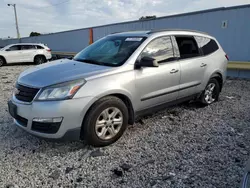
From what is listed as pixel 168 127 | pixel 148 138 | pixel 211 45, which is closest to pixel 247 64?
pixel 211 45

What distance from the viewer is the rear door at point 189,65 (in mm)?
4020

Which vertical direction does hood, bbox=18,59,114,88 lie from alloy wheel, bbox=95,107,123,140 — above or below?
above

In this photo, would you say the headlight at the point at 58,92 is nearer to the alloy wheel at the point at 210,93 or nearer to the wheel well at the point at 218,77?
the alloy wheel at the point at 210,93

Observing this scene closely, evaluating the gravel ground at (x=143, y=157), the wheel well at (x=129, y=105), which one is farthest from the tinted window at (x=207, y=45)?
the wheel well at (x=129, y=105)

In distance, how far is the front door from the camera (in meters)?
3.38

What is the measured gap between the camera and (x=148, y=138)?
3.42 m

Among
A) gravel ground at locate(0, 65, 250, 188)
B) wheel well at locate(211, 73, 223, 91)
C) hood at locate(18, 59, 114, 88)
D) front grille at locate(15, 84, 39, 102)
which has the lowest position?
gravel ground at locate(0, 65, 250, 188)

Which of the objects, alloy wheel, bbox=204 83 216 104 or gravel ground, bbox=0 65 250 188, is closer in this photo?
gravel ground, bbox=0 65 250 188

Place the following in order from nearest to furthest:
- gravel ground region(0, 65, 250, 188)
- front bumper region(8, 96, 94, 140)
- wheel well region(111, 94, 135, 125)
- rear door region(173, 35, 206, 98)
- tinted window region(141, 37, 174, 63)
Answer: gravel ground region(0, 65, 250, 188)
front bumper region(8, 96, 94, 140)
wheel well region(111, 94, 135, 125)
tinted window region(141, 37, 174, 63)
rear door region(173, 35, 206, 98)

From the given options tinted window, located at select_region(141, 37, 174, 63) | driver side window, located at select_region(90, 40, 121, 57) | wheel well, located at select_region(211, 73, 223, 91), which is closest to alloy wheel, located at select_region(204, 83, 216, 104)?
wheel well, located at select_region(211, 73, 223, 91)

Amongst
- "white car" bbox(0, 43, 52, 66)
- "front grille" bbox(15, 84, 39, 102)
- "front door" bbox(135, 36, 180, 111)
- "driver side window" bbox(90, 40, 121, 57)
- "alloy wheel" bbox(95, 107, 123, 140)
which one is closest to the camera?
"front grille" bbox(15, 84, 39, 102)

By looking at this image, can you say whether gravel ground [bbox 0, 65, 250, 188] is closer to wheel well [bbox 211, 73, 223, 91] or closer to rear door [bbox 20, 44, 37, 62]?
wheel well [bbox 211, 73, 223, 91]

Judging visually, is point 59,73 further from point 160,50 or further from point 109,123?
point 160,50

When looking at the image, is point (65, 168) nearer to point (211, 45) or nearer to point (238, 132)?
point (238, 132)
